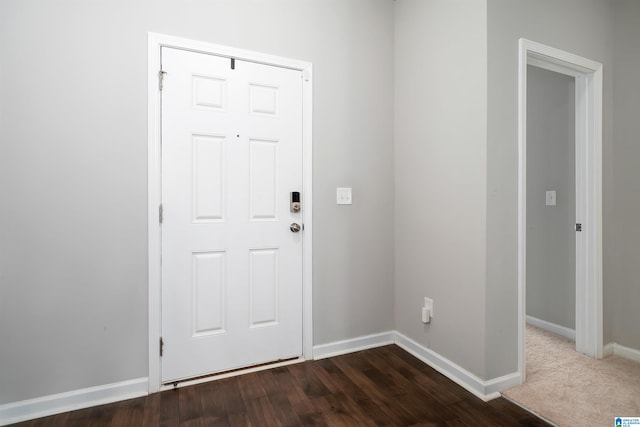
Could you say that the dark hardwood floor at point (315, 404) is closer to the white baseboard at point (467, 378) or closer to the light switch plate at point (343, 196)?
the white baseboard at point (467, 378)

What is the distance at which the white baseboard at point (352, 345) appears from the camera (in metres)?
2.29

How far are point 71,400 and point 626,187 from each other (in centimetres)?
388

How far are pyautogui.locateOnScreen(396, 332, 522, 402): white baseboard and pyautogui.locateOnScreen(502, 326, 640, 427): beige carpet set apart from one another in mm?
52

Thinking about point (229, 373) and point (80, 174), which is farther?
point (229, 373)

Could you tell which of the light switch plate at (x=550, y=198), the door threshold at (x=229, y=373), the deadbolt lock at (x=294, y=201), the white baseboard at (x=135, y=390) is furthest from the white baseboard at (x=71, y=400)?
the light switch plate at (x=550, y=198)

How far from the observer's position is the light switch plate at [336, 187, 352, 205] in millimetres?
2367

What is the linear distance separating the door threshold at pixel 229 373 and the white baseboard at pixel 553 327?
2247mm

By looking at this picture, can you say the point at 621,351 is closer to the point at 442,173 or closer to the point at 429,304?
the point at 429,304

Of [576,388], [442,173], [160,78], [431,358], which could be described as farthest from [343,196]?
[576,388]

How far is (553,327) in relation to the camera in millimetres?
2760

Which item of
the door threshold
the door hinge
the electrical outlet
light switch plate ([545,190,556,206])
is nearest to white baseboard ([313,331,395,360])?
the door threshold

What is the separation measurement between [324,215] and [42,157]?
169 centimetres

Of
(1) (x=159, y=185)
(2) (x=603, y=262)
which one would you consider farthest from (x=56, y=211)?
(2) (x=603, y=262)

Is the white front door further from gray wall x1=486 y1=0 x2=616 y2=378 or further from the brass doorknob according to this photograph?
gray wall x1=486 y1=0 x2=616 y2=378
